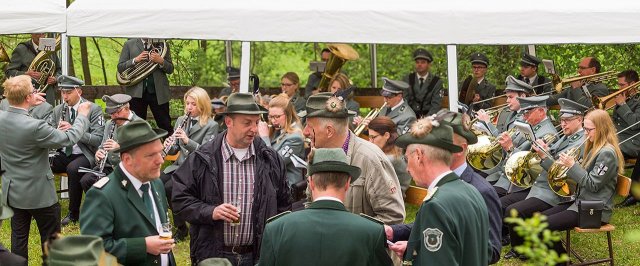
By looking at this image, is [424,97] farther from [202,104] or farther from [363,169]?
[363,169]

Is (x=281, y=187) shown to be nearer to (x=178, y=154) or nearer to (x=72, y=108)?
(x=178, y=154)

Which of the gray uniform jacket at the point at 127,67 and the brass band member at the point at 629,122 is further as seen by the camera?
the gray uniform jacket at the point at 127,67

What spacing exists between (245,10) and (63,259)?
20.8 feet

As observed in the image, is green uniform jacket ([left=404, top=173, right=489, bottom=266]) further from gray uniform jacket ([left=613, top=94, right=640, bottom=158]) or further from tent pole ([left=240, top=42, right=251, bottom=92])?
gray uniform jacket ([left=613, top=94, right=640, bottom=158])

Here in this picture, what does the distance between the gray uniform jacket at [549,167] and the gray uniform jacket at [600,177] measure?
1.33 ft

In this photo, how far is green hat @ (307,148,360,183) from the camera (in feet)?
16.7

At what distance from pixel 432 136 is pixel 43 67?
28.6ft

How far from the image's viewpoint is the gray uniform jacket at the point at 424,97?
44.2ft

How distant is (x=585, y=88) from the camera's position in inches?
471

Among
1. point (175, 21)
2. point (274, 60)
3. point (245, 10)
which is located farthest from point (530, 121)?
point (274, 60)

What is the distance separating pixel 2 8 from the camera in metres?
10.8

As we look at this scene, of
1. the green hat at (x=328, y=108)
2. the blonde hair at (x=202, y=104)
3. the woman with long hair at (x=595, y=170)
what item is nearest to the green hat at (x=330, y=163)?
the green hat at (x=328, y=108)

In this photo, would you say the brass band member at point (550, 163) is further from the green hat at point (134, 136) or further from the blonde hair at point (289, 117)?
the green hat at point (134, 136)

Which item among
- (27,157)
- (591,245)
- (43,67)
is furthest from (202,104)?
(591,245)
